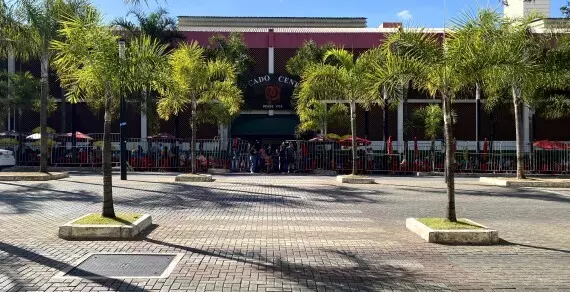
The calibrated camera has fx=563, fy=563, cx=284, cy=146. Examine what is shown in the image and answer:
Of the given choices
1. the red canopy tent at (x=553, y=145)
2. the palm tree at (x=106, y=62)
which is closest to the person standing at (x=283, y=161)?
the red canopy tent at (x=553, y=145)

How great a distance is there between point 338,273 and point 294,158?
20290mm

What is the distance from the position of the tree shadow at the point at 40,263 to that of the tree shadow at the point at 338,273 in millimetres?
1670

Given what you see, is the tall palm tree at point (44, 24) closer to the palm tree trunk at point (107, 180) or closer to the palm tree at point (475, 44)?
the palm tree trunk at point (107, 180)

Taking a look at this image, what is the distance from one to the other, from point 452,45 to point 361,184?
34.7ft

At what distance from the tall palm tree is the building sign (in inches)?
607

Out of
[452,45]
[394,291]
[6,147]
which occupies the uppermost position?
[452,45]

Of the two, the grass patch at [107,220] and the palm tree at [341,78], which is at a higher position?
the palm tree at [341,78]

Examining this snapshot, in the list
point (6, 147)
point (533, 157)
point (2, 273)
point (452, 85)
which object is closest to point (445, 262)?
point (452, 85)

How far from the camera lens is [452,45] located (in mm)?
9453

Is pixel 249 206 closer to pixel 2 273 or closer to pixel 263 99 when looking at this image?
pixel 2 273

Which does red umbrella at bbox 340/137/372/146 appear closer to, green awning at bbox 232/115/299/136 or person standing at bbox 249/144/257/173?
person standing at bbox 249/144/257/173

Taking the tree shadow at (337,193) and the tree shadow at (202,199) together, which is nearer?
the tree shadow at (202,199)

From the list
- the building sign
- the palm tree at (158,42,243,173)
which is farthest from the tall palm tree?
the building sign

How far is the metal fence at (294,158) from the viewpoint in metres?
26.3
